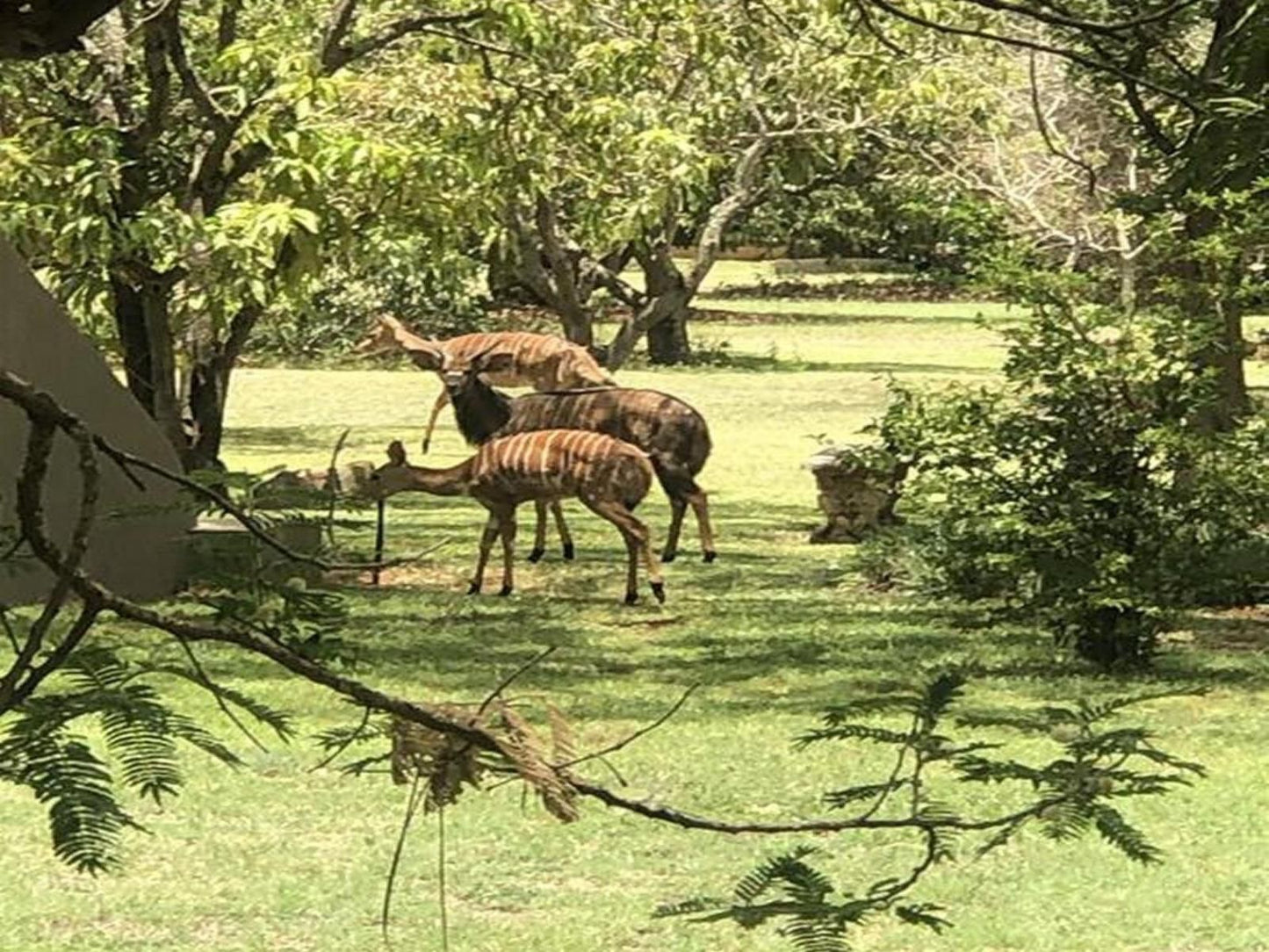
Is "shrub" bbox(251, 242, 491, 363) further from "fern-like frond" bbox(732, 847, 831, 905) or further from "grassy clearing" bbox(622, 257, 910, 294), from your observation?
"fern-like frond" bbox(732, 847, 831, 905)

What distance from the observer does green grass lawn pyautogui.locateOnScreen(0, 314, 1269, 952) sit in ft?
17.9

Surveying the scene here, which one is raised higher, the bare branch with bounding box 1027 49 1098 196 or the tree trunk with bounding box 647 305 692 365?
the bare branch with bounding box 1027 49 1098 196

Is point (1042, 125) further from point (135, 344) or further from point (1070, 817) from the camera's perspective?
point (1070, 817)

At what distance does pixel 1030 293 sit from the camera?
9.11 metres

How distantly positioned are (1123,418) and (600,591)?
307cm

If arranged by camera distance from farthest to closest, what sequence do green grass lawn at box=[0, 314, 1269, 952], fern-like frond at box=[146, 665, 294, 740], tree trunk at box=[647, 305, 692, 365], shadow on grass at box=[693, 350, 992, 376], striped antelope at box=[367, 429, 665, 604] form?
1. tree trunk at box=[647, 305, 692, 365]
2. shadow on grass at box=[693, 350, 992, 376]
3. striped antelope at box=[367, 429, 665, 604]
4. green grass lawn at box=[0, 314, 1269, 952]
5. fern-like frond at box=[146, 665, 294, 740]

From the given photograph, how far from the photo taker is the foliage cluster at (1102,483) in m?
8.79

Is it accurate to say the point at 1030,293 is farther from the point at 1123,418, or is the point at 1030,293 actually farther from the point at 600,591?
the point at 600,591

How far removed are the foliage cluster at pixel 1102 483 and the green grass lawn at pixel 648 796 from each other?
0.93ft

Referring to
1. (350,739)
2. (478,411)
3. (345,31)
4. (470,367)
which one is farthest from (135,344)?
(350,739)

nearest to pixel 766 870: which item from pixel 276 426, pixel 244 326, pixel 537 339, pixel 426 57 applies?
pixel 244 326

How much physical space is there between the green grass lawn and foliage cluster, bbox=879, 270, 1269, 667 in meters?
0.28

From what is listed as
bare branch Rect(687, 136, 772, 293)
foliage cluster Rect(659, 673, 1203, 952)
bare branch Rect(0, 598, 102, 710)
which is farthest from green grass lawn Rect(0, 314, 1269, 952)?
bare branch Rect(687, 136, 772, 293)

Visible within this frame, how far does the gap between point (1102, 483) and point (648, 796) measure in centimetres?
374
